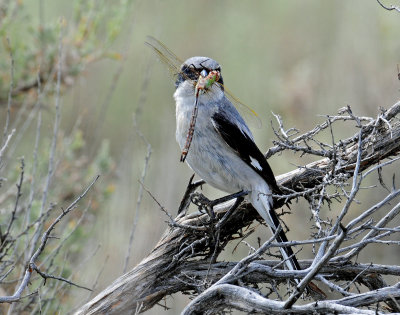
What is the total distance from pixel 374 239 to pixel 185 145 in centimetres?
157

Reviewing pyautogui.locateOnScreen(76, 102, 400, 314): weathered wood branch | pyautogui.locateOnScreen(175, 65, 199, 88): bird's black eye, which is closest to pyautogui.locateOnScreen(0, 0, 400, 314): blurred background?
pyautogui.locateOnScreen(175, 65, 199, 88): bird's black eye

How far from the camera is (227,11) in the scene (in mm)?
9406

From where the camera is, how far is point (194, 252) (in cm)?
327

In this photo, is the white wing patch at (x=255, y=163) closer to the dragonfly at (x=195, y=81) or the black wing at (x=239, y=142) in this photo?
the black wing at (x=239, y=142)

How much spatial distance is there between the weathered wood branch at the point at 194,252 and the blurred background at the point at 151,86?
35 cm

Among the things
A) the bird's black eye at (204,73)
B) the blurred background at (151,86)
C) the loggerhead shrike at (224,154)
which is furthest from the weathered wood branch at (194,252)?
the bird's black eye at (204,73)

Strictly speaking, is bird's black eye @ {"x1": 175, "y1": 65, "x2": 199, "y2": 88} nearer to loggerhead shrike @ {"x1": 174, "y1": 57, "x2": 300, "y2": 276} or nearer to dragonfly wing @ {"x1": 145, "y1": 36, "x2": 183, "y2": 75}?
dragonfly wing @ {"x1": 145, "y1": 36, "x2": 183, "y2": 75}

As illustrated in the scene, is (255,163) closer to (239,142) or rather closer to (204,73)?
(239,142)

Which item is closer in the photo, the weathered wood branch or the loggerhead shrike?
the weathered wood branch

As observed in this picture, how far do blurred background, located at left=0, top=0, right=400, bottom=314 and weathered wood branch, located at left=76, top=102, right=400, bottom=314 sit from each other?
347mm

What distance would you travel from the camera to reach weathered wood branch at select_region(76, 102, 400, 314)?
3.04 metres

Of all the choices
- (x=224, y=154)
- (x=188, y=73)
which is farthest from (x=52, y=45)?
(x=224, y=154)

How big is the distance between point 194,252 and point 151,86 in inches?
214

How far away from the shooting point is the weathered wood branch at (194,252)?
3039mm
